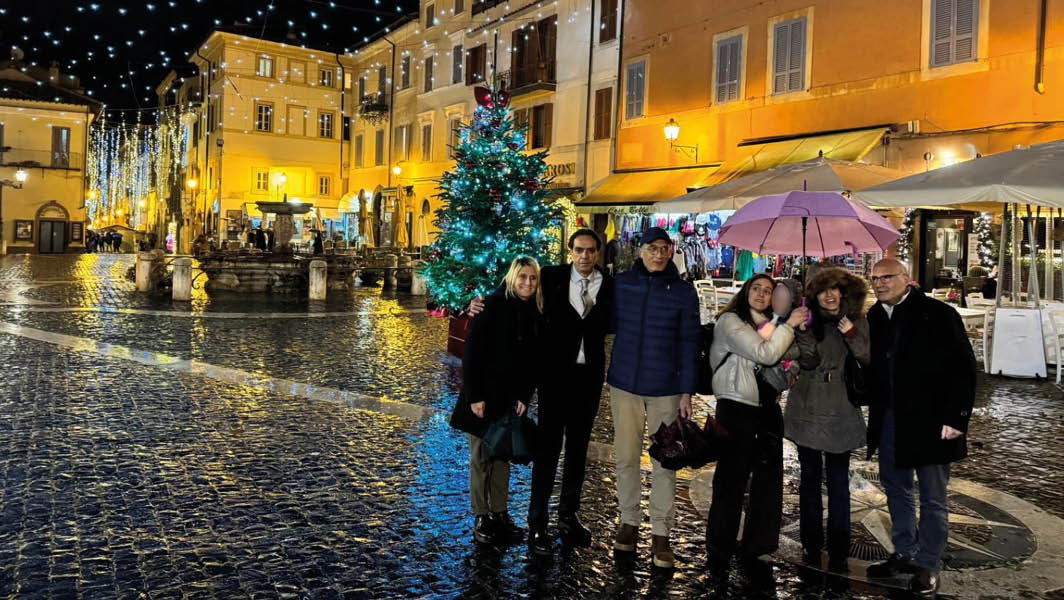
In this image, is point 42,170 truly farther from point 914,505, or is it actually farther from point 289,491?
point 914,505

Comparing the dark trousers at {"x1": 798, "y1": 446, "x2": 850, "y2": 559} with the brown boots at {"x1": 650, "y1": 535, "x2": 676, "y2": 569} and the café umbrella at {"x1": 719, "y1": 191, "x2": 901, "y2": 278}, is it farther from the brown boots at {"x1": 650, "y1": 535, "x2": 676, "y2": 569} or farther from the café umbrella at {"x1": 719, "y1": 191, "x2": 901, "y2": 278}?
the café umbrella at {"x1": 719, "y1": 191, "x2": 901, "y2": 278}

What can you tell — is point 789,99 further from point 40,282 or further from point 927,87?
point 40,282

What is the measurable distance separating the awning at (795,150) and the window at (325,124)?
32076 mm

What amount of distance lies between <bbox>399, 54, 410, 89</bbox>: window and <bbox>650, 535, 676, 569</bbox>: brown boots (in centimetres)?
3749

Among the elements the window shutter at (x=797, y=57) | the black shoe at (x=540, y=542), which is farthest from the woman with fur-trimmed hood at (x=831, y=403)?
the window shutter at (x=797, y=57)

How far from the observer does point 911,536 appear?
14.6 ft

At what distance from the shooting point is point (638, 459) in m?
4.67

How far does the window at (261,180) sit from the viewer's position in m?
47.1

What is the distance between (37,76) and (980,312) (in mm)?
60609

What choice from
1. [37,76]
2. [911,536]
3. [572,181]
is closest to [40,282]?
[572,181]

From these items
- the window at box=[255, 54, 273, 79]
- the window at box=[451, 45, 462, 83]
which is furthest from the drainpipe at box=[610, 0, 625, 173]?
the window at box=[255, 54, 273, 79]

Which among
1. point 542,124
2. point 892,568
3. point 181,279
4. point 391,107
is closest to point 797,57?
point 542,124

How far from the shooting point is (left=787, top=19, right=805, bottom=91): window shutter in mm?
18859

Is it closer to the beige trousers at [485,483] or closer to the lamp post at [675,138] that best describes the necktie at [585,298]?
the beige trousers at [485,483]
